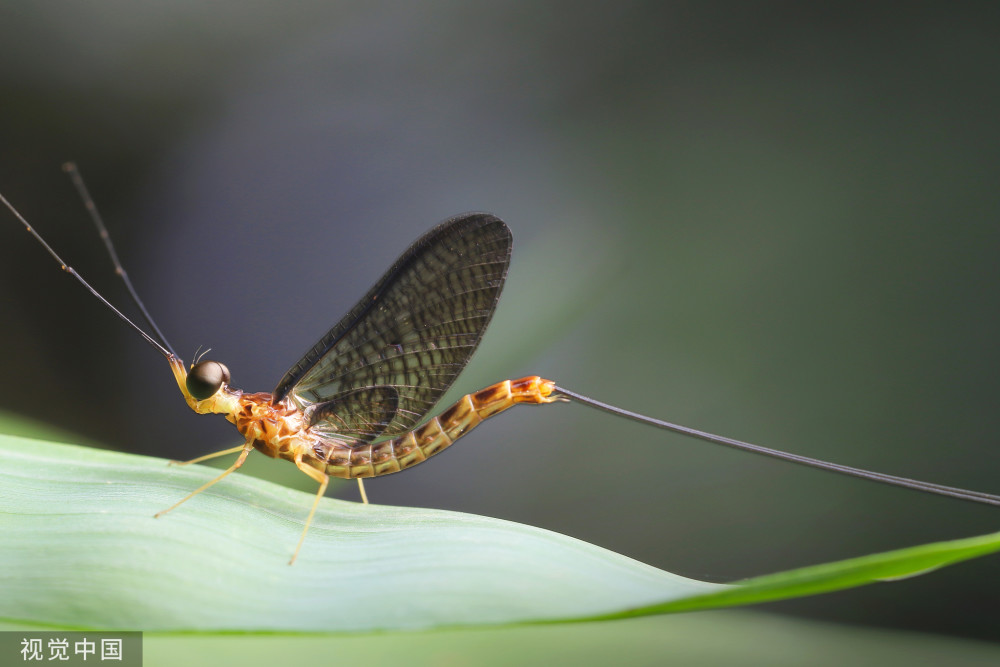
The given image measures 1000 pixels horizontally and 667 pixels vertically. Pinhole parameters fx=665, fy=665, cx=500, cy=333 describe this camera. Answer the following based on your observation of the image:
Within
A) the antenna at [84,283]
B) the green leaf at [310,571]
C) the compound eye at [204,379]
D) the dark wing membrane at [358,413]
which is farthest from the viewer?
the dark wing membrane at [358,413]

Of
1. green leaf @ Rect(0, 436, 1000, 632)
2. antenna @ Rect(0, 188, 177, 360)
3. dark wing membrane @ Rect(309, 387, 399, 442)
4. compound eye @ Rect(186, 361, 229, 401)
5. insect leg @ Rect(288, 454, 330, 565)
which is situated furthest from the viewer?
dark wing membrane @ Rect(309, 387, 399, 442)

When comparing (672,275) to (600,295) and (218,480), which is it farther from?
(218,480)

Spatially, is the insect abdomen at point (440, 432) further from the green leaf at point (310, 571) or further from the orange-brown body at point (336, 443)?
the green leaf at point (310, 571)

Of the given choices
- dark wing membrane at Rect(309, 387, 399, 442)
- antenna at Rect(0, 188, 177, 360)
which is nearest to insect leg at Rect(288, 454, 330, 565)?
dark wing membrane at Rect(309, 387, 399, 442)

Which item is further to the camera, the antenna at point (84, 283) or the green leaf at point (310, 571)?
the antenna at point (84, 283)

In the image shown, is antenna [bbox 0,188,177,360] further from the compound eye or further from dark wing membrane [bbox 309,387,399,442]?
dark wing membrane [bbox 309,387,399,442]

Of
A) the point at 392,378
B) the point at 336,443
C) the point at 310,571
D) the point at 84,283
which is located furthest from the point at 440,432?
the point at 84,283

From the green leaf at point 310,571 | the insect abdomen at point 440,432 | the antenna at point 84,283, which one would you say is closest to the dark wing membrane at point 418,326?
Answer: the insect abdomen at point 440,432
